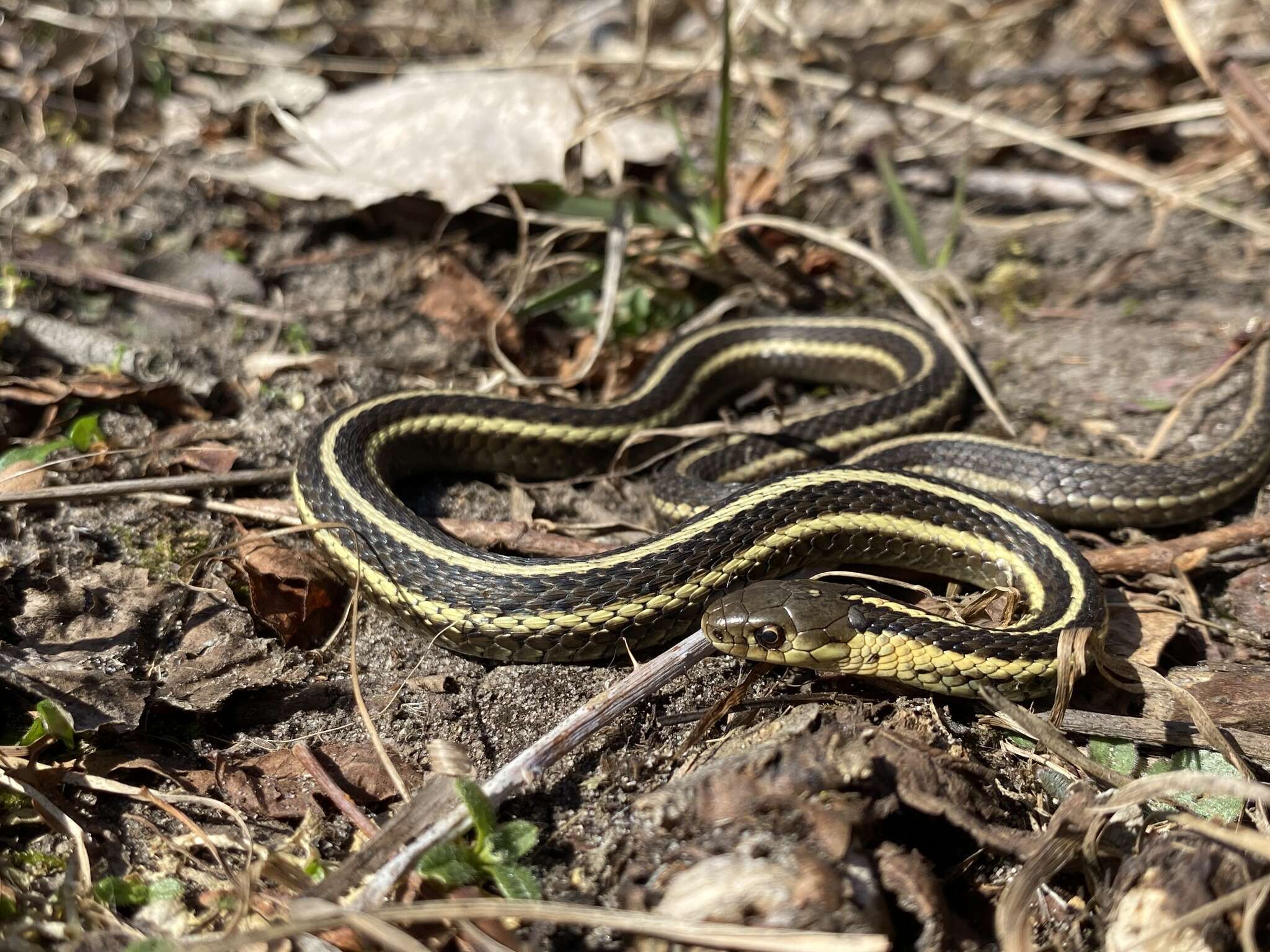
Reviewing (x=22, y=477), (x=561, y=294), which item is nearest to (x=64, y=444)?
(x=22, y=477)

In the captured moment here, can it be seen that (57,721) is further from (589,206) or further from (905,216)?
(905,216)

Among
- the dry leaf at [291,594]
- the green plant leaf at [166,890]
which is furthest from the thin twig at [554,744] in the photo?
the dry leaf at [291,594]

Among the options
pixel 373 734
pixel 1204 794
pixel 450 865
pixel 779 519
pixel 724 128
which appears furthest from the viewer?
pixel 724 128

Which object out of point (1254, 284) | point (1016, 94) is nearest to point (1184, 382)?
point (1254, 284)

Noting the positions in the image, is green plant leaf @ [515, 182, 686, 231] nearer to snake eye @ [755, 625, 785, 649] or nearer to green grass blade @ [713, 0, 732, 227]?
green grass blade @ [713, 0, 732, 227]

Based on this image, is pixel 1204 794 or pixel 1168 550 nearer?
pixel 1204 794

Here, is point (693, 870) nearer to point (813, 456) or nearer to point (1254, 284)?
point (813, 456)
